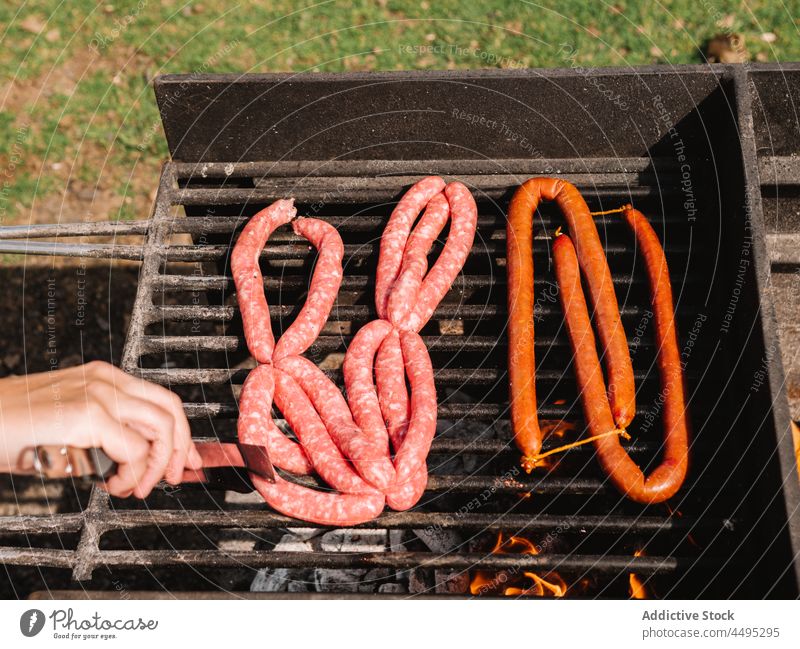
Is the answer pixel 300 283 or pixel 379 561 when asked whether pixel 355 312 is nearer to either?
pixel 300 283

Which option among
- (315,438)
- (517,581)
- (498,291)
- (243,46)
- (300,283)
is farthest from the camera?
(243,46)

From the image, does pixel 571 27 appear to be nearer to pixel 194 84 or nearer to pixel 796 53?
pixel 796 53

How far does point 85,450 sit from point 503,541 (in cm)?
238

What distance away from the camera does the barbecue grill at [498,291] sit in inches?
156

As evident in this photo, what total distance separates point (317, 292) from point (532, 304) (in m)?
1.30

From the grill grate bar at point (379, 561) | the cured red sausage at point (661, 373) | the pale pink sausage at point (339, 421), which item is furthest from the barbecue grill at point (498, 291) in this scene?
the pale pink sausage at point (339, 421)

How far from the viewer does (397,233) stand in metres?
4.59

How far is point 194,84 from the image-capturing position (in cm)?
478

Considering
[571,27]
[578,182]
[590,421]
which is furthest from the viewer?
[571,27]

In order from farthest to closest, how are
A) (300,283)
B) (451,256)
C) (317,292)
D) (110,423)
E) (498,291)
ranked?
(498,291)
(300,283)
(451,256)
(317,292)
(110,423)

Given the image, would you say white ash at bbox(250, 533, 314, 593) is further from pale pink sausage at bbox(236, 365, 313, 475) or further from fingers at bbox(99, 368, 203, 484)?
fingers at bbox(99, 368, 203, 484)

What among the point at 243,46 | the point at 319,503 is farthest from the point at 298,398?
the point at 243,46

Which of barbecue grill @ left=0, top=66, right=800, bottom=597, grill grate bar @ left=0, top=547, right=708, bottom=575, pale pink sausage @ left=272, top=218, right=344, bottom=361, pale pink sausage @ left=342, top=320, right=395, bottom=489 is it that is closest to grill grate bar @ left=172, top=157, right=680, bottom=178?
barbecue grill @ left=0, top=66, right=800, bottom=597
